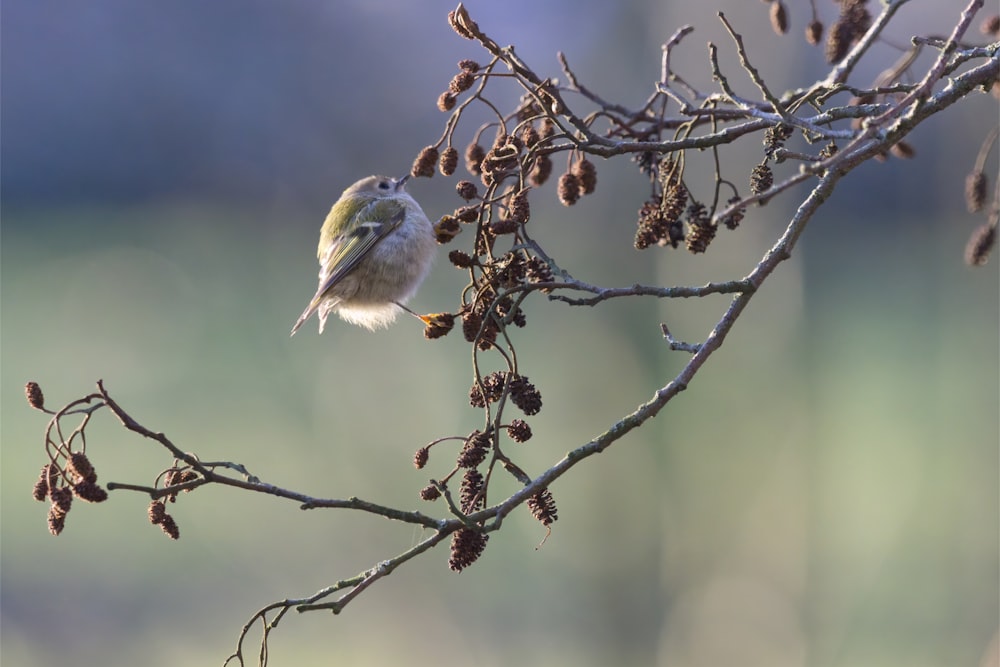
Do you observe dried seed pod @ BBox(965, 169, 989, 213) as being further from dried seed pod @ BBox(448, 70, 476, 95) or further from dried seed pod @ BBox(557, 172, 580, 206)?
dried seed pod @ BBox(448, 70, 476, 95)

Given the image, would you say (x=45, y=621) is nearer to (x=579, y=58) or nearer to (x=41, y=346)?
(x=41, y=346)

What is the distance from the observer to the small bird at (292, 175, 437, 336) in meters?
1.73

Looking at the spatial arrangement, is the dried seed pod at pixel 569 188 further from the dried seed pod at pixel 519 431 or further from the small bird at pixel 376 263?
the small bird at pixel 376 263

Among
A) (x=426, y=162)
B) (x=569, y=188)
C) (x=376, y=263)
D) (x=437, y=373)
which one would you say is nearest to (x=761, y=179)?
(x=569, y=188)

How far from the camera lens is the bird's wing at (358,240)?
1.69 metres

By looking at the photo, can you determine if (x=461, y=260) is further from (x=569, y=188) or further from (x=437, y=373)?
(x=437, y=373)

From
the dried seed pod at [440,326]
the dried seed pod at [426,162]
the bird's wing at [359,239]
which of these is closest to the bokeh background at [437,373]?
the bird's wing at [359,239]

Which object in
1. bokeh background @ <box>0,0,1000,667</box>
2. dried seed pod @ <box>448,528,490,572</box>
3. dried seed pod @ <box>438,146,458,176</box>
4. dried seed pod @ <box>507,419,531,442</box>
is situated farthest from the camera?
bokeh background @ <box>0,0,1000,667</box>

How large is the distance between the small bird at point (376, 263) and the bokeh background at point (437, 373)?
2559mm

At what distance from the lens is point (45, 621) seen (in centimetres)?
550

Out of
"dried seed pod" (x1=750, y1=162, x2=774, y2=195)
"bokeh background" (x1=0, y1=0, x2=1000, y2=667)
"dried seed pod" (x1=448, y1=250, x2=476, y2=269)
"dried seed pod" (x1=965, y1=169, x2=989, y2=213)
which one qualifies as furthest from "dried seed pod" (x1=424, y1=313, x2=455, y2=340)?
"bokeh background" (x1=0, y1=0, x2=1000, y2=667)

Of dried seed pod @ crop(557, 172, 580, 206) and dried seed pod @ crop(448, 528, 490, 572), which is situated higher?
dried seed pod @ crop(557, 172, 580, 206)

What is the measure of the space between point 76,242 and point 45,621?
283 centimetres

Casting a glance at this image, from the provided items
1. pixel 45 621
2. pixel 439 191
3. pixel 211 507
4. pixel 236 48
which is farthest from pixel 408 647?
pixel 236 48
